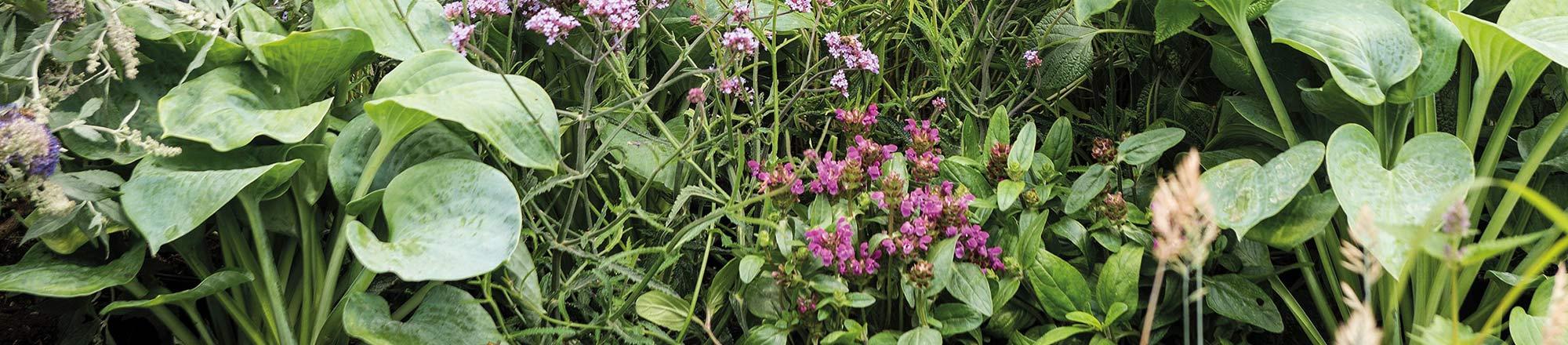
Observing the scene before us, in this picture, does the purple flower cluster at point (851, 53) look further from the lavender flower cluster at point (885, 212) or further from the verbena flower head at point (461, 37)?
the verbena flower head at point (461, 37)

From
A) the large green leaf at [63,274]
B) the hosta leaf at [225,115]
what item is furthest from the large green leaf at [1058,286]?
the large green leaf at [63,274]

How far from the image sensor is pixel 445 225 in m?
0.89

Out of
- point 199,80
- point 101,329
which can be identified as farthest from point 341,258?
point 101,329

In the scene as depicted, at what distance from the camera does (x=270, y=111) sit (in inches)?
36.7

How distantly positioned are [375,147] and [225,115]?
0.43 feet

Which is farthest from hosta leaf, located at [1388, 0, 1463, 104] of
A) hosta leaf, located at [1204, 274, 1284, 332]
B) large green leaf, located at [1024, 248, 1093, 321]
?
large green leaf, located at [1024, 248, 1093, 321]

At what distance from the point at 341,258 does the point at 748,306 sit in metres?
0.40

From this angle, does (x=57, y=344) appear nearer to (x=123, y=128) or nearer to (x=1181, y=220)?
(x=123, y=128)

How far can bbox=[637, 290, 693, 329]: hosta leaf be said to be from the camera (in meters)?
1.04

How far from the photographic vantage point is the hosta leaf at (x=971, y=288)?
3.28 feet

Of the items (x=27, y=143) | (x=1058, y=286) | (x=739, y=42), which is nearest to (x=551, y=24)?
(x=739, y=42)

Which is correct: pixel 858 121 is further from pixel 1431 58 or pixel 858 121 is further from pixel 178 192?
pixel 178 192

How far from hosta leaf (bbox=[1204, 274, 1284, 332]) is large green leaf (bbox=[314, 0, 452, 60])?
0.82 metres

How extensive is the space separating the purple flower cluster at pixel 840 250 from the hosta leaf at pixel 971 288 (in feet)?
0.27
